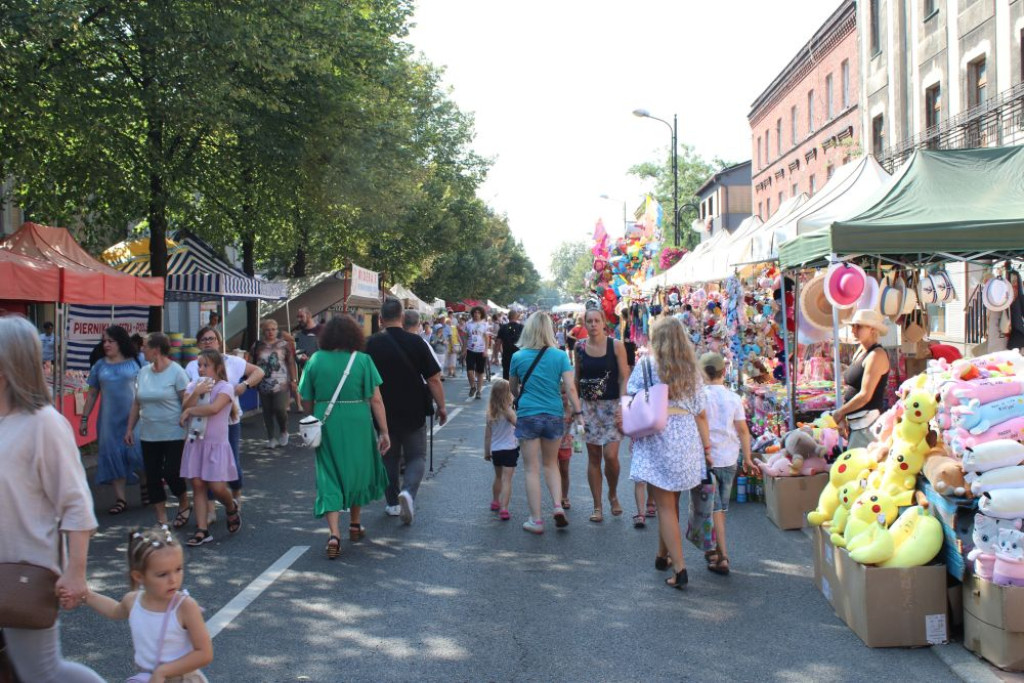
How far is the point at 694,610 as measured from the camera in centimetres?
546

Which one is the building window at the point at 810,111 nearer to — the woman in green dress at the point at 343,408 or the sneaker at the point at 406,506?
the sneaker at the point at 406,506

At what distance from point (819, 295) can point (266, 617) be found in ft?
20.8

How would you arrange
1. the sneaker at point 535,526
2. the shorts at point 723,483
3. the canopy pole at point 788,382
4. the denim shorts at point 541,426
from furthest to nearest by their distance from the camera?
1. the canopy pole at point 788,382
2. the denim shorts at point 541,426
3. the sneaker at point 535,526
4. the shorts at point 723,483

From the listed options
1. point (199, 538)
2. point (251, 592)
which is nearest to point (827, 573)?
point (251, 592)

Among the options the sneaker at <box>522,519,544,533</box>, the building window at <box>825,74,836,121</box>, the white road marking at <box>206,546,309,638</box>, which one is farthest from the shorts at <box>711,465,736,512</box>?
the building window at <box>825,74,836,121</box>

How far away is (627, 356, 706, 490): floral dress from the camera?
19.4ft

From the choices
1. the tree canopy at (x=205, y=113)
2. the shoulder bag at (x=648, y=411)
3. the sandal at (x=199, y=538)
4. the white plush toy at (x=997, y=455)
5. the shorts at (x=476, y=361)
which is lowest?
the sandal at (x=199, y=538)

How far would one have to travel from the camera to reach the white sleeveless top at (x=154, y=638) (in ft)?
10.2

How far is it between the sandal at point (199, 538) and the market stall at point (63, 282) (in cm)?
341

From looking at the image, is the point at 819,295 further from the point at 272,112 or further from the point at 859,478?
the point at 272,112

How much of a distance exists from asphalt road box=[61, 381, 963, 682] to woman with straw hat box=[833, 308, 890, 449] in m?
1.05

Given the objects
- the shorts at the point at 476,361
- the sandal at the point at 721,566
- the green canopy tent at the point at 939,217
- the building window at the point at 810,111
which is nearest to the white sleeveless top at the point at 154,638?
the sandal at the point at 721,566

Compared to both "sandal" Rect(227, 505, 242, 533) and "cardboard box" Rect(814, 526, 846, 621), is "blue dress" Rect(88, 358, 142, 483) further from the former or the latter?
"cardboard box" Rect(814, 526, 846, 621)

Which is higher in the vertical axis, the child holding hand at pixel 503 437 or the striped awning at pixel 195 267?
the striped awning at pixel 195 267
